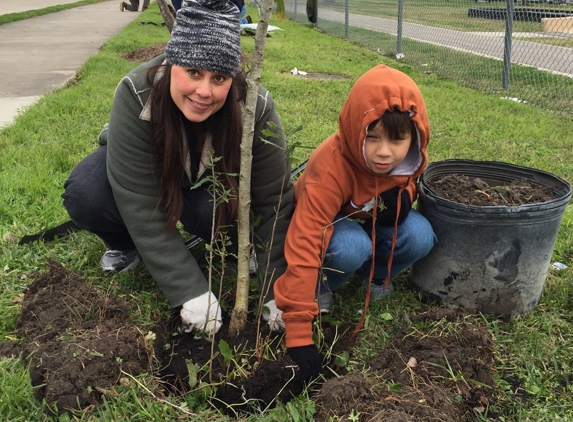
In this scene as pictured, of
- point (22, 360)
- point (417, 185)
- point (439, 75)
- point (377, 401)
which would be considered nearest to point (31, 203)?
point (22, 360)

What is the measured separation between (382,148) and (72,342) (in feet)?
4.25

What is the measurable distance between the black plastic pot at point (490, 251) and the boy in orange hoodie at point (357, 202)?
0.30ft

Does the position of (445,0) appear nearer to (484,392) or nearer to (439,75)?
(439,75)

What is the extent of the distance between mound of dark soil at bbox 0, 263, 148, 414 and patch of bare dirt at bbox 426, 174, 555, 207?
1.42 m

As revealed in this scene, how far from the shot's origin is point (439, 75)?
7715 millimetres

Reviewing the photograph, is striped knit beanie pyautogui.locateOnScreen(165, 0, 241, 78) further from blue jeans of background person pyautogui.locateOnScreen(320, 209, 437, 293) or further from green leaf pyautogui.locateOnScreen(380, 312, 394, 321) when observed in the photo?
green leaf pyautogui.locateOnScreen(380, 312, 394, 321)

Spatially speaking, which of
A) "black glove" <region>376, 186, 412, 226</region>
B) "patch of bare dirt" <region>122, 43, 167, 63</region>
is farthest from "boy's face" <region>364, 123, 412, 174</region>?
"patch of bare dirt" <region>122, 43, 167, 63</region>

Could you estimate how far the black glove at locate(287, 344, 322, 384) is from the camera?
6.06ft

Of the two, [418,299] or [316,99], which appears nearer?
[418,299]

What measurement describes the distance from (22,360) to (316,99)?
470 cm

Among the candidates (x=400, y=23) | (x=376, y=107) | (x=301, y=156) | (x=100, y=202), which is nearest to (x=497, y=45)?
(x=400, y=23)

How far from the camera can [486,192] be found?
2289mm

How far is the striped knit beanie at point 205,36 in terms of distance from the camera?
1732 mm

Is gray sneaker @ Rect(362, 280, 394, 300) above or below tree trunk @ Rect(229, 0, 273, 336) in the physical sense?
below
